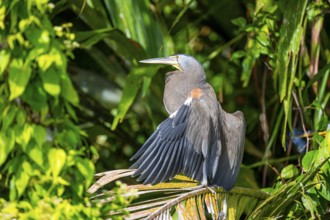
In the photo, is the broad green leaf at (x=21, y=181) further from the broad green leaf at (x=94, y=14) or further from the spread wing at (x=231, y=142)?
the broad green leaf at (x=94, y=14)

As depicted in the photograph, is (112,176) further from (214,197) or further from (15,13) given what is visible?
(15,13)

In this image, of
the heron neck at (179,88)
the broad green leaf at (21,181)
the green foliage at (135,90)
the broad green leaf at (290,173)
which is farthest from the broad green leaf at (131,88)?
the broad green leaf at (21,181)

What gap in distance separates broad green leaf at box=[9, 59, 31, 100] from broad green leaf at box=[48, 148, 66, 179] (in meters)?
0.17

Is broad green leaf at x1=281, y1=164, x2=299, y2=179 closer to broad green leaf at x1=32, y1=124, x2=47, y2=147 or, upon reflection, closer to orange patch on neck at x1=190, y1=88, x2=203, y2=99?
orange patch on neck at x1=190, y1=88, x2=203, y2=99

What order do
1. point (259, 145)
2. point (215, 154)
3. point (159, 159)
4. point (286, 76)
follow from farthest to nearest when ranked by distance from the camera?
1. point (259, 145)
2. point (286, 76)
3. point (215, 154)
4. point (159, 159)

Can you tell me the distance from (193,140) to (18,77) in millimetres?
1078

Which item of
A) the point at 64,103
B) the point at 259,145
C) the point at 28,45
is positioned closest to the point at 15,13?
the point at 28,45

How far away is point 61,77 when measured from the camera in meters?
2.44

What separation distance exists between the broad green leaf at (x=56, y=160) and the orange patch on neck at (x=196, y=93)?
3.83 ft

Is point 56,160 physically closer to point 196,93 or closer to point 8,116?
point 8,116

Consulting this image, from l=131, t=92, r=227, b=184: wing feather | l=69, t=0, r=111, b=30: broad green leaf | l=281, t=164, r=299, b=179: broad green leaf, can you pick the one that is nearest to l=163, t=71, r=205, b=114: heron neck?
l=131, t=92, r=227, b=184: wing feather

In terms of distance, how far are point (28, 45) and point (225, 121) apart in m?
1.28

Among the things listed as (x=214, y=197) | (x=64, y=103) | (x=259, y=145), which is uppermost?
(x=64, y=103)

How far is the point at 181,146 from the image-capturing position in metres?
3.29
